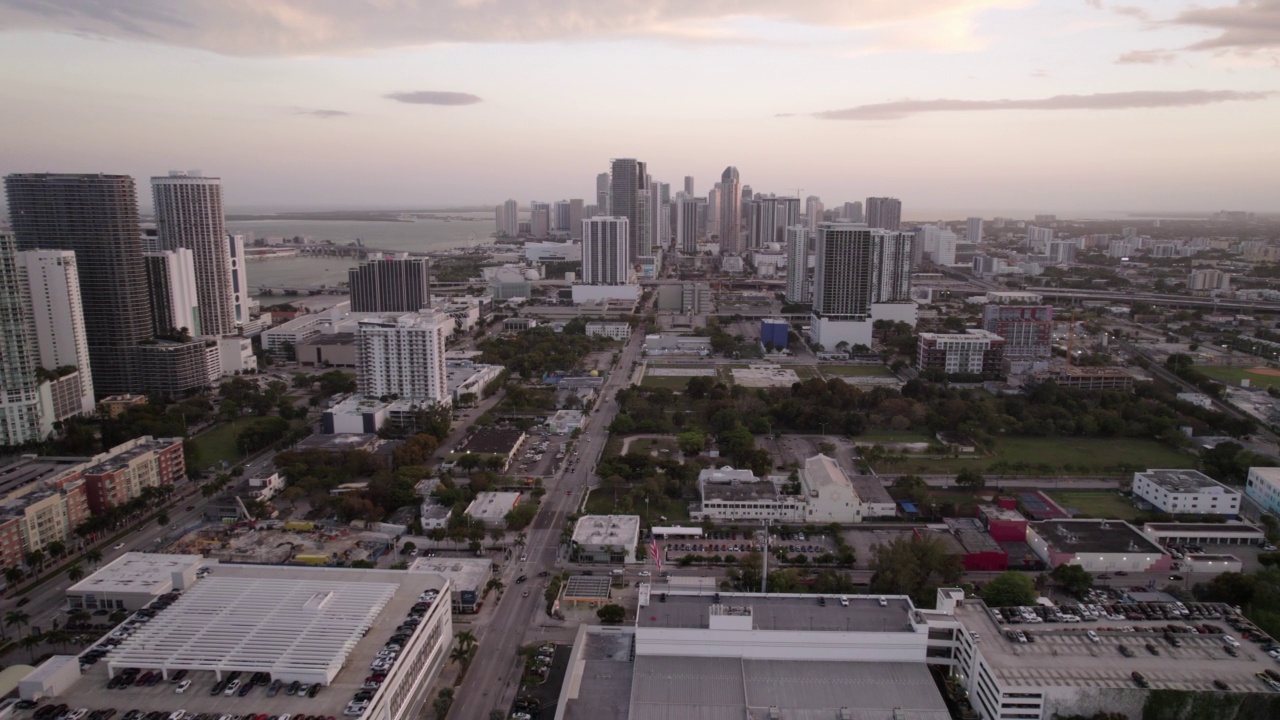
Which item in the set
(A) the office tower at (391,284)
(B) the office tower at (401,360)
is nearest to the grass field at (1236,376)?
(B) the office tower at (401,360)

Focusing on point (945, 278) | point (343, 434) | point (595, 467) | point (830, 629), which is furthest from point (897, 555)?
point (945, 278)

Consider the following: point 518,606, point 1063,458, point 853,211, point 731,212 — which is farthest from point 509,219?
point 518,606

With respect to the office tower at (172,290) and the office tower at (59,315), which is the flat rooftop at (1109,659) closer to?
the office tower at (59,315)

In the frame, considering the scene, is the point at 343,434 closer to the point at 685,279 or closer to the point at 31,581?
the point at 31,581

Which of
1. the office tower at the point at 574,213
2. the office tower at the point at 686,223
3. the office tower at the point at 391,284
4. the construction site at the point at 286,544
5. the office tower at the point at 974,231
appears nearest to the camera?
the construction site at the point at 286,544

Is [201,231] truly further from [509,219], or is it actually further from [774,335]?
[509,219]

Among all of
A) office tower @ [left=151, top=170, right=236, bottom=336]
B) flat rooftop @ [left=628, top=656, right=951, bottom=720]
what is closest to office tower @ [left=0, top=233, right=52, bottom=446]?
office tower @ [left=151, top=170, right=236, bottom=336]
